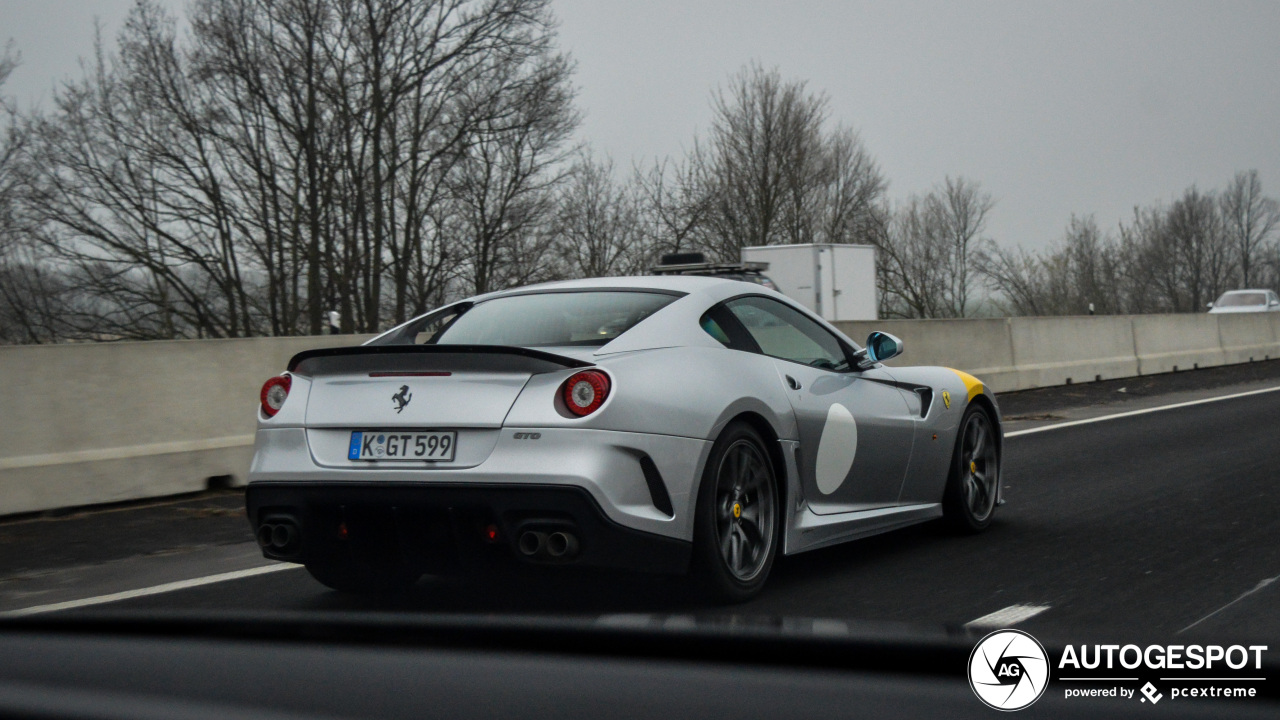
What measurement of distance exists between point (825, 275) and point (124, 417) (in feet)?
72.9

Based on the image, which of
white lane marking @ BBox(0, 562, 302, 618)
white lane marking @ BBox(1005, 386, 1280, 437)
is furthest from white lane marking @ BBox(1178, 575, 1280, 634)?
white lane marking @ BBox(1005, 386, 1280, 437)

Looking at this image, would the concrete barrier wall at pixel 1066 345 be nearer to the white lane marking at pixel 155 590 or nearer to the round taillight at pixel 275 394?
the white lane marking at pixel 155 590

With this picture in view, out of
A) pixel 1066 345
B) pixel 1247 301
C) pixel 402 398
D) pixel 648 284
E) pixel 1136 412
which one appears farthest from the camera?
pixel 1247 301

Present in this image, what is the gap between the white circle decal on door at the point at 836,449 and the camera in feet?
19.3

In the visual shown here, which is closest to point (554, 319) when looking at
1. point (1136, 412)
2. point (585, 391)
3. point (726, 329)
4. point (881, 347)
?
point (726, 329)

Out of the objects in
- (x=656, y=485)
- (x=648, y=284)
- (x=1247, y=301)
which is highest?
(x=1247, y=301)

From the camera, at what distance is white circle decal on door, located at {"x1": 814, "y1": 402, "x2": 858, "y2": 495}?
5.89 metres

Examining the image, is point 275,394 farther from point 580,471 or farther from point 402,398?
point 580,471

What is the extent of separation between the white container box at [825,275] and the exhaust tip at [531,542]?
25009 mm

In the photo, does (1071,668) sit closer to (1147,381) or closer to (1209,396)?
(1209,396)

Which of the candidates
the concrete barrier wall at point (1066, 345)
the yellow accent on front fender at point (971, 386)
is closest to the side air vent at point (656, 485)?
the yellow accent on front fender at point (971, 386)

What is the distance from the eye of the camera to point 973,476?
24.0 ft

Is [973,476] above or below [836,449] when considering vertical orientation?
below

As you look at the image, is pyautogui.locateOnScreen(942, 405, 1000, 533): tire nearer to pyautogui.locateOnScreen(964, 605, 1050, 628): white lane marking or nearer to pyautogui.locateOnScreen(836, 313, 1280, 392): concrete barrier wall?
pyautogui.locateOnScreen(964, 605, 1050, 628): white lane marking
